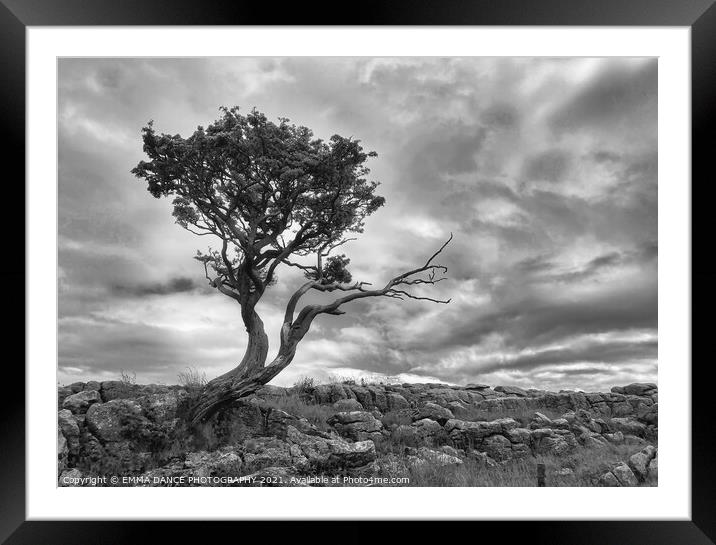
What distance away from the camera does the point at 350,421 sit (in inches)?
250

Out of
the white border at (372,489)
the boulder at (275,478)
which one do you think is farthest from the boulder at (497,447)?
the boulder at (275,478)

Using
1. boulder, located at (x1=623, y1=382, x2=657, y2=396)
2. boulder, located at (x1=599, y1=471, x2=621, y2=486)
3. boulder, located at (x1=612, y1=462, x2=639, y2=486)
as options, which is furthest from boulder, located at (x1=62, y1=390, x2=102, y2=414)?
boulder, located at (x1=623, y1=382, x2=657, y2=396)

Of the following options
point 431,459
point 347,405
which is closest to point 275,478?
point 347,405

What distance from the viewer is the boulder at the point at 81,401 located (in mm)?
5949

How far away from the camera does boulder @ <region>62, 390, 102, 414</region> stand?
5.95 meters

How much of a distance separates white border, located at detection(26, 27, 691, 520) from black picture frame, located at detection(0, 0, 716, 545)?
0.45ft

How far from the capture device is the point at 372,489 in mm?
4988
